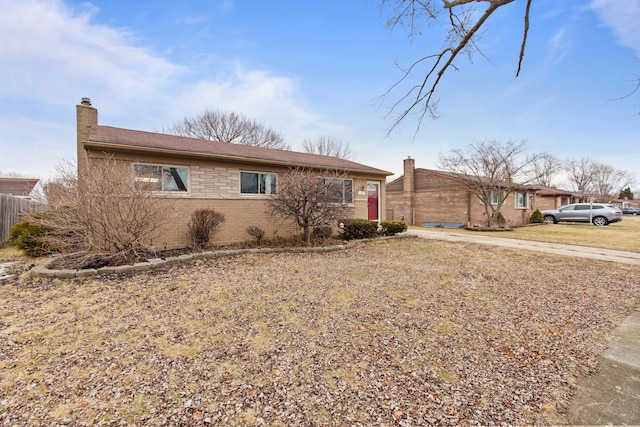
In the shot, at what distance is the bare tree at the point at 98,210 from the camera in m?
5.83

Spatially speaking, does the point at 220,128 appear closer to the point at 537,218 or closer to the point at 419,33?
the point at 419,33

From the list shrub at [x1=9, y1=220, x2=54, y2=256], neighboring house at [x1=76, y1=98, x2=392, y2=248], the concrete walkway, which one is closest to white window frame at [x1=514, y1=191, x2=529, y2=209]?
neighboring house at [x1=76, y1=98, x2=392, y2=248]

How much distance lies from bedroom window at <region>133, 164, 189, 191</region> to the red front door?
812cm

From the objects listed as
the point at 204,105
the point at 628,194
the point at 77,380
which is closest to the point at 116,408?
the point at 77,380

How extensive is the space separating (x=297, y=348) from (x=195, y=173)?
24.7 ft

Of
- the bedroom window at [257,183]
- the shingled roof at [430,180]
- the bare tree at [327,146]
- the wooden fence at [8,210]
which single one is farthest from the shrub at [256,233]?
the bare tree at [327,146]

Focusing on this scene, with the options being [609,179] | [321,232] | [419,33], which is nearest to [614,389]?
[419,33]

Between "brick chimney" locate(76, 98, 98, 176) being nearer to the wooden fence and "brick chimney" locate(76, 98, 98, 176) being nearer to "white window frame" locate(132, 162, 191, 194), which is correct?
the wooden fence

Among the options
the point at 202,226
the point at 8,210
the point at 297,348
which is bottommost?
the point at 297,348

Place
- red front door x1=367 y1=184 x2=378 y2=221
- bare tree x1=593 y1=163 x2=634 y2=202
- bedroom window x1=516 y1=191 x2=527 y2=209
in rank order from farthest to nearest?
1. bare tree x1=593 y1=163 x2=634 y2=202
2. bedroom window x1=516 y1=191 x2=527 y2=209
3. red front door x1=367 y1=184 x2=378 y2=221

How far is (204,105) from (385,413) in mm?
28237

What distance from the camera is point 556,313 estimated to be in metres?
4.18

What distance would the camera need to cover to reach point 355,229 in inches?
423

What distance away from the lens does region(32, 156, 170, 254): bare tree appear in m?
5.83
